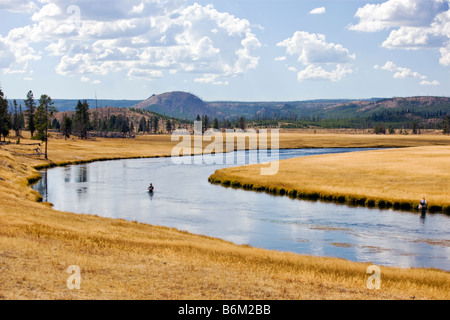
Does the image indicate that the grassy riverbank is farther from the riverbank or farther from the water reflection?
the water reflection

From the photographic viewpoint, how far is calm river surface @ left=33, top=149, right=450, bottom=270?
36031mm

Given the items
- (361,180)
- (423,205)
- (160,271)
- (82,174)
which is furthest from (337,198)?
(82,174)

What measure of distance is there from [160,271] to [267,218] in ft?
84.9

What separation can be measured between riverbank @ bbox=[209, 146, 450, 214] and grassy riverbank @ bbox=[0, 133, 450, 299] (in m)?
27.3

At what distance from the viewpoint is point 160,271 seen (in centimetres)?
2273

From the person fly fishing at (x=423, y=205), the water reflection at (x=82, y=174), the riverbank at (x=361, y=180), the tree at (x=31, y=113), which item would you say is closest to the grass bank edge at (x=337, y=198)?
the riverbank at (x=361, y=180)

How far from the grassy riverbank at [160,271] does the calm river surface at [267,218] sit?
718 centimetres

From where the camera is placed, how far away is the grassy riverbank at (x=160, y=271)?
1917cm

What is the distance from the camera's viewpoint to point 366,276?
972 inches

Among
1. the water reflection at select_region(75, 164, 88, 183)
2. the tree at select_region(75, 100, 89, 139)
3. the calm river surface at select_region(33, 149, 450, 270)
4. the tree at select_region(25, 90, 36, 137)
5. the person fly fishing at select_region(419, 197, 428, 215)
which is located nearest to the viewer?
the calm river surface at select_region(33, 149, 450, 270)

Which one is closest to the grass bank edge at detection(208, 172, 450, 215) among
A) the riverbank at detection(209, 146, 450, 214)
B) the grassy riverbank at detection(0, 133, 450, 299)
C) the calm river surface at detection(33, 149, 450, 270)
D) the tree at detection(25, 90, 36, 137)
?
the riverbank at detection(209, 146, 450, 214)

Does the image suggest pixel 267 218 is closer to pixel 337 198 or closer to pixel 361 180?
pixel 337 198

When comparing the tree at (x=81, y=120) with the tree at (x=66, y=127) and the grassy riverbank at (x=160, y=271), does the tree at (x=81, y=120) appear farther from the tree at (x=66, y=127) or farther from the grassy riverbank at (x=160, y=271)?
the grassy riverbank at (x=160, y=271)

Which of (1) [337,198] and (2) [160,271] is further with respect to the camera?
(1) [337,198]
